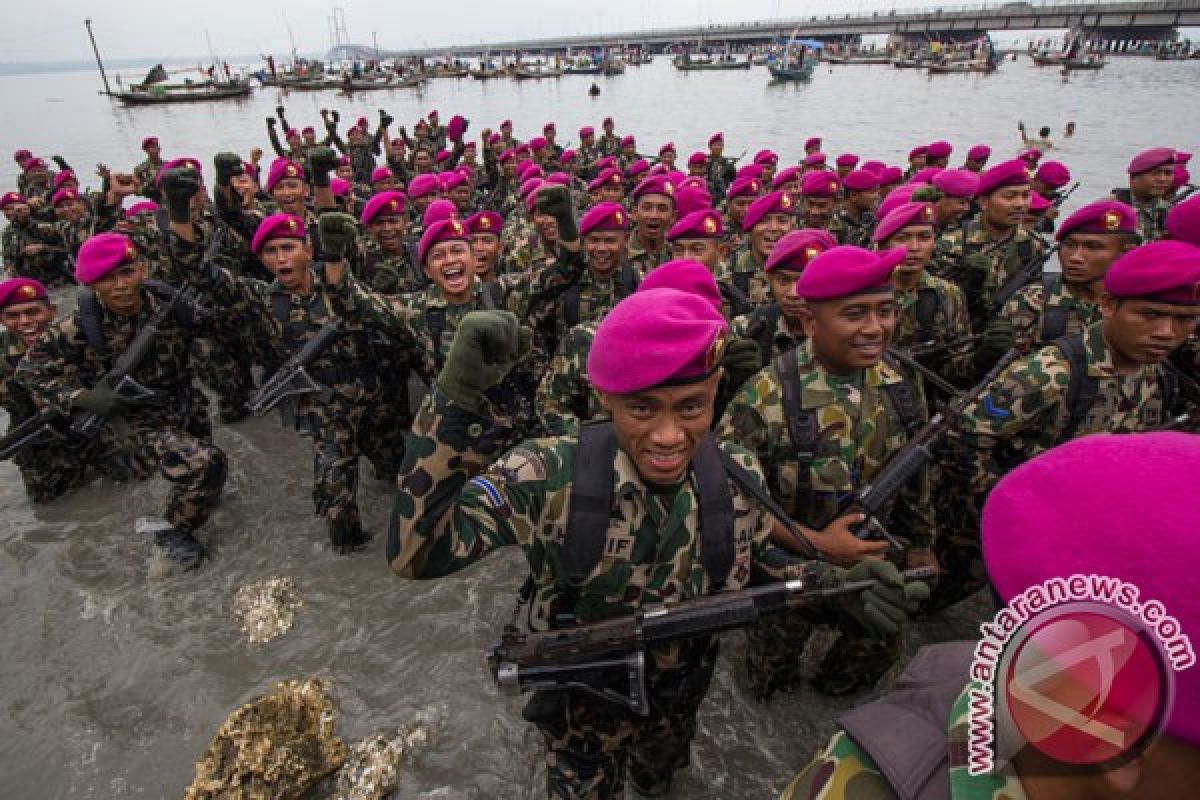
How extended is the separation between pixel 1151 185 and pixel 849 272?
23.3 feet

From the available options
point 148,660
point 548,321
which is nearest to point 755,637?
point 548,321

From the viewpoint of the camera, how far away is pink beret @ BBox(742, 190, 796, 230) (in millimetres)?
5363

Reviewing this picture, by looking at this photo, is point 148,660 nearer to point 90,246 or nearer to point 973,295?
point 90,246

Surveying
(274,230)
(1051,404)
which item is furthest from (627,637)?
(274,230)

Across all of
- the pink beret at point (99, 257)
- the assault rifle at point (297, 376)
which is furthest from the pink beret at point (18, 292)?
the assault rifle at point (297, 376)

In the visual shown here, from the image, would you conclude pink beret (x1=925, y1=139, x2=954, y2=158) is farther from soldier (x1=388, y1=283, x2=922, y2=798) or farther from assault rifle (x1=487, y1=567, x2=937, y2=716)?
assault rifle (x1=487, y1=567, x2=937, y2=716)

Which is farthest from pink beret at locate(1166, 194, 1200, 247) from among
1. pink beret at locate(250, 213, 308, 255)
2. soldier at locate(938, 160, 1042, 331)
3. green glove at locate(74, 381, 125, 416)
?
green glove at locate(74, 381, 125, 416)

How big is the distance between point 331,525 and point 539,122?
1854 inches

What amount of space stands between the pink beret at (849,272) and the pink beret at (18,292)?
6.32 m

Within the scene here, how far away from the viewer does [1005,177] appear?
588cm

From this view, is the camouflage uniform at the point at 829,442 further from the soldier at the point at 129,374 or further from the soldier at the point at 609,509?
the soldier at the point at 129,374

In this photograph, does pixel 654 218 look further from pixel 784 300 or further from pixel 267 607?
pixel 267 607

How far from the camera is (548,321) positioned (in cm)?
538

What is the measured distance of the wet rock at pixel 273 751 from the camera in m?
3.13
